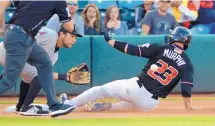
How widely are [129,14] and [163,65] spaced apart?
488 cm

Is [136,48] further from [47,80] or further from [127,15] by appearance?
[127,15]

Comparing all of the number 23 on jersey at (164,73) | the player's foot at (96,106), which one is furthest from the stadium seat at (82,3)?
the number 23 on jersey at (164,73)

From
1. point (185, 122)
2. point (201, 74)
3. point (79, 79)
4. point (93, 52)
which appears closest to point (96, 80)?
point (93, 52)

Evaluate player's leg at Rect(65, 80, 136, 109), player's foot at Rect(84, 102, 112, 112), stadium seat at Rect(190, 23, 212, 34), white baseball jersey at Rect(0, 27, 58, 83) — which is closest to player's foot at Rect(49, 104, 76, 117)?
white baseball jersey at Rect(0, 27, 58, 83)

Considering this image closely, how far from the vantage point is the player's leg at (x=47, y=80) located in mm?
6789

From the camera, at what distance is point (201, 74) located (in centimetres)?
1145

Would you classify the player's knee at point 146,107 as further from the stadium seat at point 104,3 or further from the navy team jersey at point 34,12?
the stadium seat at point 104,3

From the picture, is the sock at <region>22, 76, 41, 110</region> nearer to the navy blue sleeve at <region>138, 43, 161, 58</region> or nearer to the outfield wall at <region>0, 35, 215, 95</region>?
the navy blue sleeve at <region>138, 43, 161, 58</region>

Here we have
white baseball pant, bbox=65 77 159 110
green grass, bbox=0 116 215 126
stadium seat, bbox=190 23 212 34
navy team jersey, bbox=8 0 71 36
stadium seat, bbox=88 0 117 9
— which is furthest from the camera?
stadium seat, bbox=88 0 117 9

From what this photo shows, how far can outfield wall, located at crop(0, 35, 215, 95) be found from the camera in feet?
36.4

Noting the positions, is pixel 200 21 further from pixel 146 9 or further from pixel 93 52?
pixel 93 52

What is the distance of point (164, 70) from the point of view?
8281 mm

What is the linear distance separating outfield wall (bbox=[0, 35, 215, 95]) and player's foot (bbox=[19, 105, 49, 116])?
300 centimetres

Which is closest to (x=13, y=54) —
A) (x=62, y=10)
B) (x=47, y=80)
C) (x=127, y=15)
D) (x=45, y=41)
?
(x=47, y=80)
